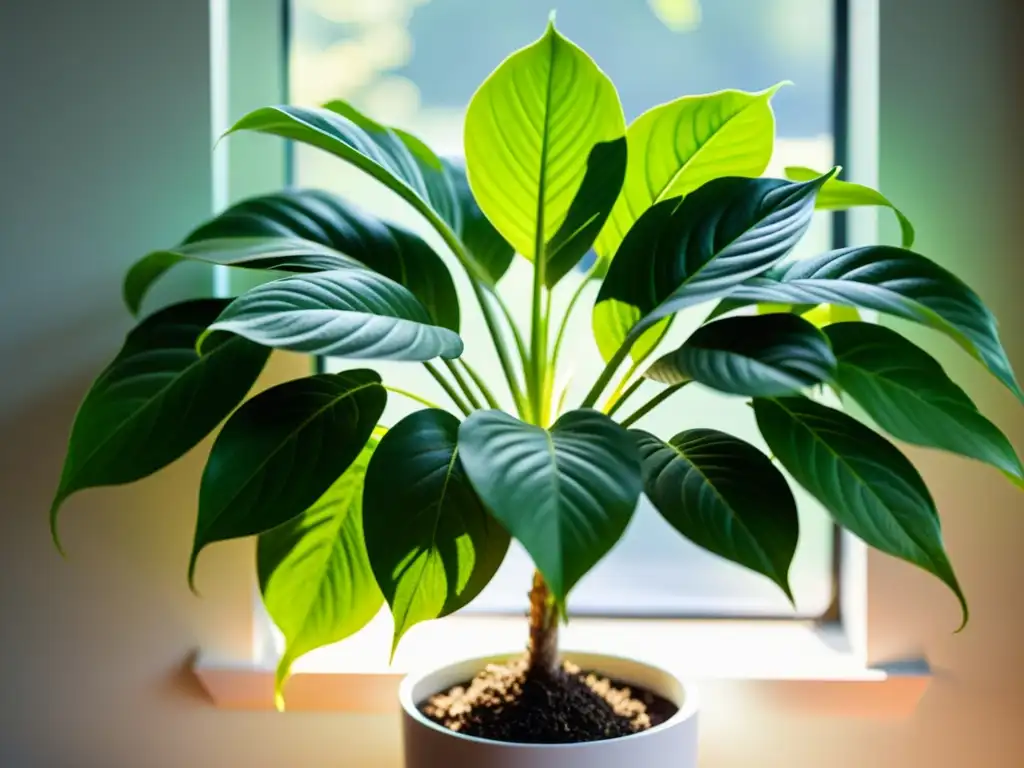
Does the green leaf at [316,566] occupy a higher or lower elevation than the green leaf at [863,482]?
lower

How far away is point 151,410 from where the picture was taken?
82 centimetres

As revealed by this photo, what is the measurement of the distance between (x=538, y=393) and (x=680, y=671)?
412mm

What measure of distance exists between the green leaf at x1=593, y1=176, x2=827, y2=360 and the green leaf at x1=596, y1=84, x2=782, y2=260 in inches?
5.1

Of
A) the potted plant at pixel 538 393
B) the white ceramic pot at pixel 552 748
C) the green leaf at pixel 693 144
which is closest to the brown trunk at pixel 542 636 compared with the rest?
the potted plant at pixel 538 393

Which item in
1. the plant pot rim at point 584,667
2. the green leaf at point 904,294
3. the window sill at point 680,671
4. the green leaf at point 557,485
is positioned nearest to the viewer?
the green leaf at point 557,485

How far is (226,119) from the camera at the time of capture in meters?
1.18

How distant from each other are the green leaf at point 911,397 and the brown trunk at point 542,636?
1.10 ft

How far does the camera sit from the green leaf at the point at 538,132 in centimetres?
86

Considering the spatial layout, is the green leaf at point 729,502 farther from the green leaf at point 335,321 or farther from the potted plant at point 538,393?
the green leaf at point 335,321

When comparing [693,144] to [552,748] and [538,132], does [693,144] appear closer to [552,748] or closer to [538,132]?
[538,132]

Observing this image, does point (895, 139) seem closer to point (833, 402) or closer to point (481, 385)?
point (833, 402)

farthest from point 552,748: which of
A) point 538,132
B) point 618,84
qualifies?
point 618,84

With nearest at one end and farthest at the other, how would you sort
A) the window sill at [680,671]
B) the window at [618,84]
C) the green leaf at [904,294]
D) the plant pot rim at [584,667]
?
the green leaf at [904,294] → the plant pot rim at [584,667] → the window sill at [680,671] → the window at [618,84]

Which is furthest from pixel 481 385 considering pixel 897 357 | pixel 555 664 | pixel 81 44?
pixel 81 44
